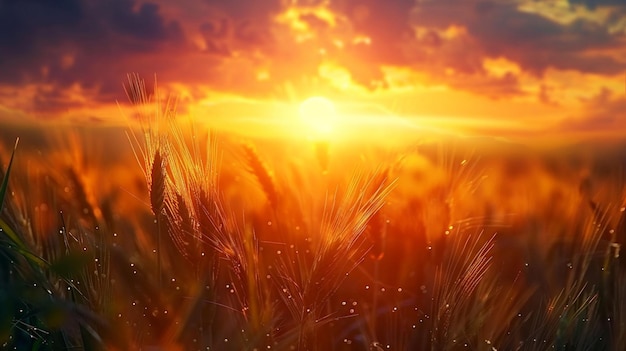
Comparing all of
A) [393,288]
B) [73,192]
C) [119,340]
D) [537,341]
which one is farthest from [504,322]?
[73,192]

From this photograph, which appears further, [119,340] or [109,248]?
[109,248]

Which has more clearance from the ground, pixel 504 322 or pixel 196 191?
pixel 196 191

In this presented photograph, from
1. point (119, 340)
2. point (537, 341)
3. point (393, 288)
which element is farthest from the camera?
point (393, 288)

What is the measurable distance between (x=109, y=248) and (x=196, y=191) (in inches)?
5.6

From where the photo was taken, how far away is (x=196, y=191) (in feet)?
3.28

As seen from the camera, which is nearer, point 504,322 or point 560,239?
point 504,322

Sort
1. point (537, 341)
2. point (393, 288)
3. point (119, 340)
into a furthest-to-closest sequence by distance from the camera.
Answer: point (393, 288), point (537, 341), point (119, 340)

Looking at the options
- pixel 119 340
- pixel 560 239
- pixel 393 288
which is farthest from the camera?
pixel 560 239

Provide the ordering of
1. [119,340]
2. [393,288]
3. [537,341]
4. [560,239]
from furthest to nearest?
[560,239]
[393,288]
[537,341]
[119,340]

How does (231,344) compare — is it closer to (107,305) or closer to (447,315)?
(107,305)

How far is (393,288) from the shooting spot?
1147 mm

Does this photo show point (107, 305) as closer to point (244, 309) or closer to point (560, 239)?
point (244, 309)

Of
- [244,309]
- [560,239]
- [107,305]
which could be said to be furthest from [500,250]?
[107,305]

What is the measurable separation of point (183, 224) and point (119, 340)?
0.20 m
